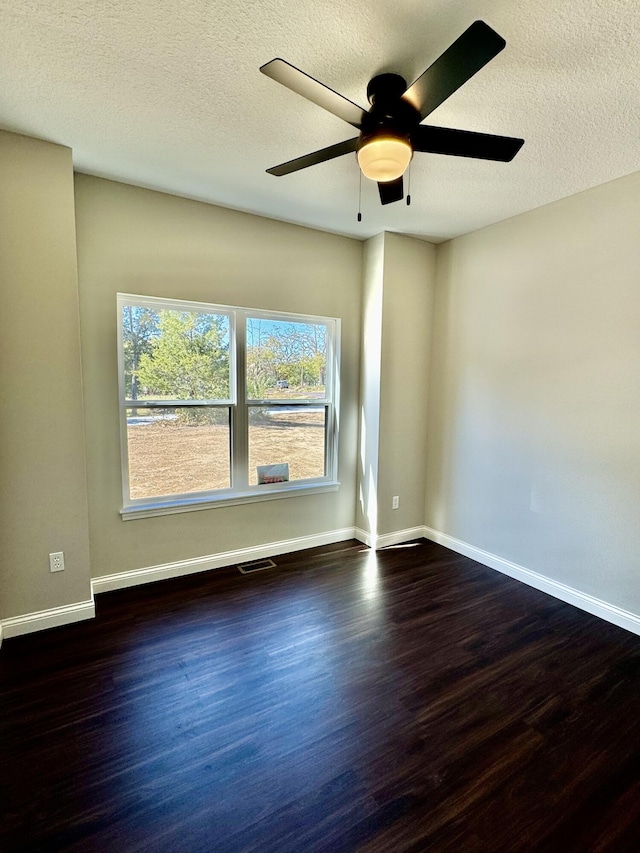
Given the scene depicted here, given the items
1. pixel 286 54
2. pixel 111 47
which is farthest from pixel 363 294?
pixel 111 47

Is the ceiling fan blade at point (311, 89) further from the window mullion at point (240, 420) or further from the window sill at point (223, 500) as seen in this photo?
the window sill at point (223, 500)

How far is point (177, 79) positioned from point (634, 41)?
1.84 meters

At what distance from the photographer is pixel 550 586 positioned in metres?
2.96

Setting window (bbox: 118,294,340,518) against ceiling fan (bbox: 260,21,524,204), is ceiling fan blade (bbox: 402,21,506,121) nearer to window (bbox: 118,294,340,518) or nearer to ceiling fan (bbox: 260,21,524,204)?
ceiling fan (bbox: 260,21,524,204)

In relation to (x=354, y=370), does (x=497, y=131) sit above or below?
above

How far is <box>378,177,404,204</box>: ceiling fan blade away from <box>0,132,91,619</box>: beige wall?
5.93ft

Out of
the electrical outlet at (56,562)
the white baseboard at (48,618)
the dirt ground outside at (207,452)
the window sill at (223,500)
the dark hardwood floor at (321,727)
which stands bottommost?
the dark hardwood floor at (321,727)

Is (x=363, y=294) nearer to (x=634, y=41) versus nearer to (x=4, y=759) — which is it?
(x=634, y=41)

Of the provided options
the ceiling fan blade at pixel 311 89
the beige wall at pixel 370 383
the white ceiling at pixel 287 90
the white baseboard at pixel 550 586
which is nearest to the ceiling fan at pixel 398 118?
the ceiling fan blade at pixel 311 89

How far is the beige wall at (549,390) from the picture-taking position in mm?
2551

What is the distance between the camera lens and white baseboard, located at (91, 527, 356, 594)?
2.92 meters

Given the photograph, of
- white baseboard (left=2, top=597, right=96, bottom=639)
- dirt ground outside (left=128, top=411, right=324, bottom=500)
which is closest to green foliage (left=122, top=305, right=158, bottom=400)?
dirt ground outside (left=128, top=411, right=324, bottom=500)

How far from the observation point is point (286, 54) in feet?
5.36

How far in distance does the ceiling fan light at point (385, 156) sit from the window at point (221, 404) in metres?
1.79
